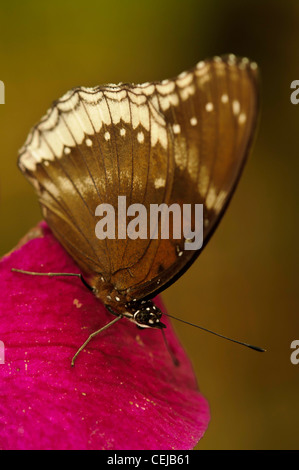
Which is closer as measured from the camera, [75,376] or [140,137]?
[75,376]

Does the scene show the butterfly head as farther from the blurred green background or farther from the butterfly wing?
the blurred green background

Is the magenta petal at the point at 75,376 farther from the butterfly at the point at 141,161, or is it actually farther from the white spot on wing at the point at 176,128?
the white spot on wing at the point at 176,128

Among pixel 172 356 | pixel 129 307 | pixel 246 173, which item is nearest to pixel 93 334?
pixel 129 307

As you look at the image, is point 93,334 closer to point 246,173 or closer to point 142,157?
point 142,157

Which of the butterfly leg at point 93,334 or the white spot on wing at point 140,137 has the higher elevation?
the white spot on wing at point 140,137

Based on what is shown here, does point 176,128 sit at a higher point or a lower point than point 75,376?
higher

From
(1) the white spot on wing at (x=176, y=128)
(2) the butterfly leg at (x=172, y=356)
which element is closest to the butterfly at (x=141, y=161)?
(1) the white spot on wing at (x=176, y=128)

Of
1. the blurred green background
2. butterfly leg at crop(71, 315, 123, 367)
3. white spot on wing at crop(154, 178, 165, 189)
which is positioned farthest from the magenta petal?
the blurred green background

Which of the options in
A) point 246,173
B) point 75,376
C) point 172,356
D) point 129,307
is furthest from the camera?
point 246,173
